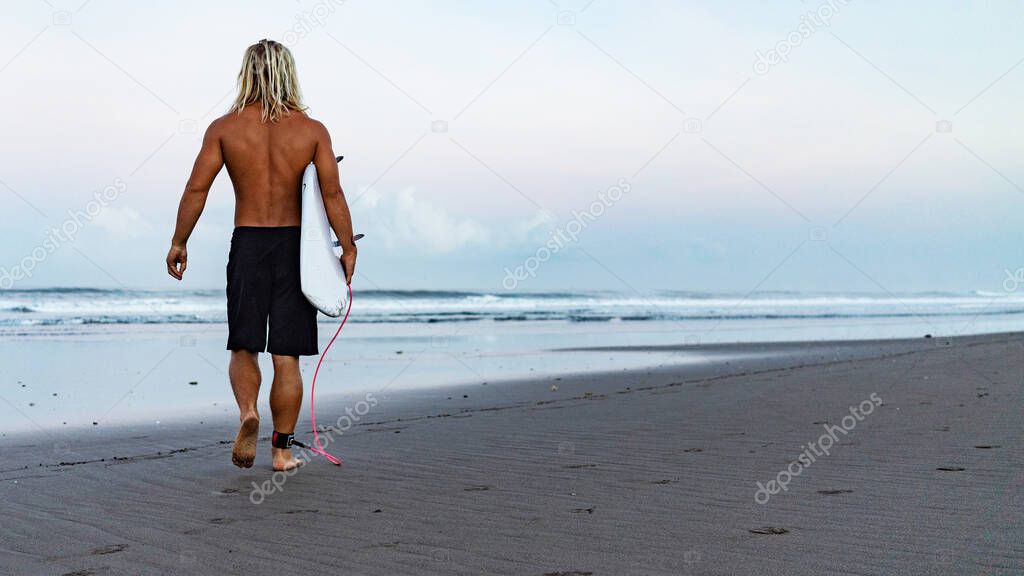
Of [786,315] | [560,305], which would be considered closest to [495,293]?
[560,305]

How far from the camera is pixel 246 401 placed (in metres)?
4.33

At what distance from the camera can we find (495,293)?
41188 mm

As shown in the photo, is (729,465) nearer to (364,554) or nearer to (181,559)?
(364,554)

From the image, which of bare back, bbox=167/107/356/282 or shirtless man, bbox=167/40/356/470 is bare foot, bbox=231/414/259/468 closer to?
shirtless man, bbox=167/40/356/470

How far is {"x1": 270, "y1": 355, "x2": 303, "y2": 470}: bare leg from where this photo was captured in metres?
4.48

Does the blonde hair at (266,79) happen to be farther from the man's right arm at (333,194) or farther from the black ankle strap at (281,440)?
the black ankle strap at (281,440)

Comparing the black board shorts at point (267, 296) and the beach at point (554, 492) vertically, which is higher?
the black board shorts at point (267, 296)

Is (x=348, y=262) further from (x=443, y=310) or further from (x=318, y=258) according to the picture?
(x=443, y=310)

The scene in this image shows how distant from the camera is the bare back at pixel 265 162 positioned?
445 cm

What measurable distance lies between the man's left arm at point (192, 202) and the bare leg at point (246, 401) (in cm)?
52

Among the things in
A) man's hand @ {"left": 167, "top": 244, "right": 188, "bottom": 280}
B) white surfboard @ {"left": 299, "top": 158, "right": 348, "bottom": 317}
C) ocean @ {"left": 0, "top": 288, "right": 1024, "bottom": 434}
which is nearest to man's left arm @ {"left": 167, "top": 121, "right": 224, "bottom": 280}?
man's hand @ {"left": 167, "top": 244, "right": 188, "bottom": 280}

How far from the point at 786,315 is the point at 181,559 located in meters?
30.0

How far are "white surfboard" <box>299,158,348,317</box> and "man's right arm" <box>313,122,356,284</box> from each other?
0.03 m

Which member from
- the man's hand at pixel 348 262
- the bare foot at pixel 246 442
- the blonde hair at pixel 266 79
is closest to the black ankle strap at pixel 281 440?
the bare foot at pixel 246 442
